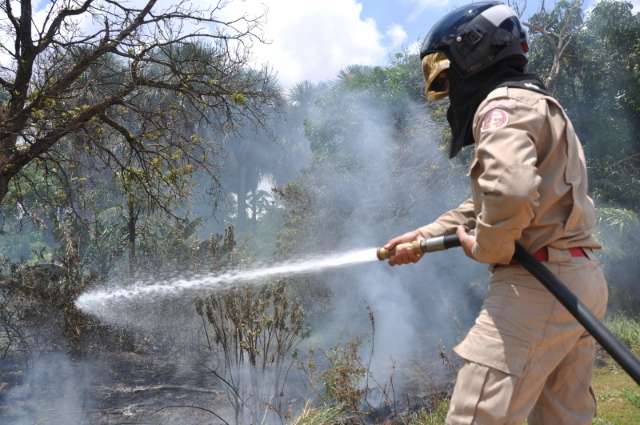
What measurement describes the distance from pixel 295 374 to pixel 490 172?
676 cm

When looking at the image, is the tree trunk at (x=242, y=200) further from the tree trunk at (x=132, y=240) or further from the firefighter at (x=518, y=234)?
the firefighter at (x=518, y=234)

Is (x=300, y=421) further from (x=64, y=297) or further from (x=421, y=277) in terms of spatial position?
(x=421, y=277)

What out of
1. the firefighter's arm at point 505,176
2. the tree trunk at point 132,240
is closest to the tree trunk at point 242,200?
the tree trunk at point 132,240

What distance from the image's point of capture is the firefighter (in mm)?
1891

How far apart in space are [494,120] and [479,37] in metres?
0.49

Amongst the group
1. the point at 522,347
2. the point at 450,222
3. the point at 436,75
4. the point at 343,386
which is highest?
the point at 436,75

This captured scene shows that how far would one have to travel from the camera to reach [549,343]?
200cm

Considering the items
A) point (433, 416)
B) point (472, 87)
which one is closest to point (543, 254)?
point (472, 87)

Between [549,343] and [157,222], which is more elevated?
[157,222]

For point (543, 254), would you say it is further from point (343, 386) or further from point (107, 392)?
point (107, 392)

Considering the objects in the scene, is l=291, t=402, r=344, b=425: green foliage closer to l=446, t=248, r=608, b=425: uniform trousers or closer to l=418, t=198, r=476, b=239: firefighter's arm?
l=418, t=198, r=476, b=239: firefighter's arm

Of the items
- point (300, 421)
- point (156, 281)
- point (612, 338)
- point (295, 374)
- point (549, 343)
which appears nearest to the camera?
point (612, 338)

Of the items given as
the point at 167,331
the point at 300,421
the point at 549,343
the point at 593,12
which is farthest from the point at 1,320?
the point at 593,12

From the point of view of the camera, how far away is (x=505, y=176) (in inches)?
72.1
